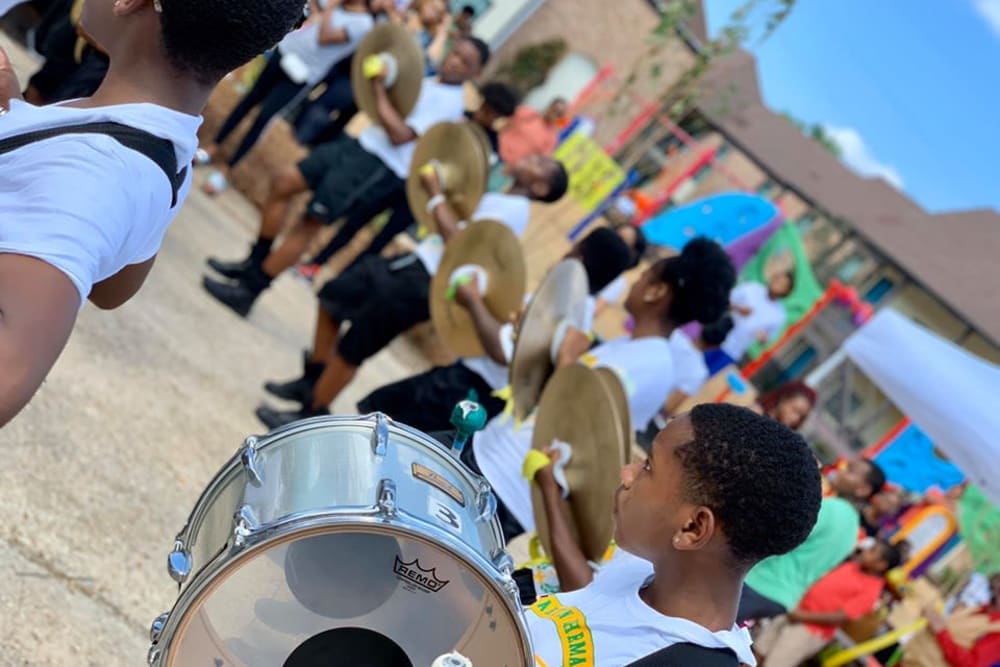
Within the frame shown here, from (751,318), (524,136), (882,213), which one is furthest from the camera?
(882,213)

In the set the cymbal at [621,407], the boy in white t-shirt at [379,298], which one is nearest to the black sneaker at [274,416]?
the boy in white t-shirt at [379,298]

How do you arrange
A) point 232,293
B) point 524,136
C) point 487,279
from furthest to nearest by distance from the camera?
point 524,136 → point 232,293 → point 487,279

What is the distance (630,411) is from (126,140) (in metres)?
1.76

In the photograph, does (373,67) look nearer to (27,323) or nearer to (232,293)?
(232,293)

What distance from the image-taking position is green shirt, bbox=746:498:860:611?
12.8ft

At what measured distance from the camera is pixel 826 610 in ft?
16.2

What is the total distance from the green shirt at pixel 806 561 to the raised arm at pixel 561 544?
178 cm

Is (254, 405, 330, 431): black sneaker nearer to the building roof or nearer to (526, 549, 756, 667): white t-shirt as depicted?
(526, 549, 756, 667): white t-shirt

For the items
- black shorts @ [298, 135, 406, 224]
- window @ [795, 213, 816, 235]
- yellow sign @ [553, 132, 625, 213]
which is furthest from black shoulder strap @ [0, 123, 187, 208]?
window @ [795, 213, 816, 235]

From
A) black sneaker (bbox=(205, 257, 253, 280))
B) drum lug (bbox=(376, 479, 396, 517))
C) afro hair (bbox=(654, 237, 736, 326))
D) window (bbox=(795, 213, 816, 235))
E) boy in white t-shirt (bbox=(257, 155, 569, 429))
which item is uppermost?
window (bbox=(795, 213, 816, 235))

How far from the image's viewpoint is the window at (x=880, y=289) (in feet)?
60.3

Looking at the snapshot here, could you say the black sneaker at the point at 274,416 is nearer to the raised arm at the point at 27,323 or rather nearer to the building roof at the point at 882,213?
the raised arm at the point at 27,323

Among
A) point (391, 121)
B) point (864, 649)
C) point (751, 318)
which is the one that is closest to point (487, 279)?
point (391, 121)

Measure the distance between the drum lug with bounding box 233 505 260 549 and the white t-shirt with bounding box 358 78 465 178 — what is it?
3694mm
